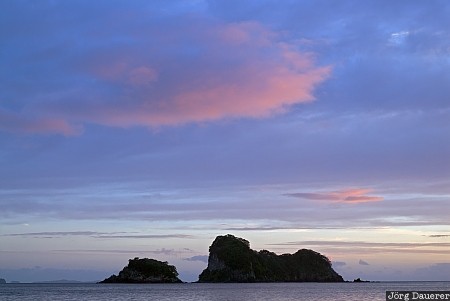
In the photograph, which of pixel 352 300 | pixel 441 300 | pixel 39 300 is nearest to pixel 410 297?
pixel 441 300

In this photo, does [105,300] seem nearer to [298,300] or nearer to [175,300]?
[175,300]

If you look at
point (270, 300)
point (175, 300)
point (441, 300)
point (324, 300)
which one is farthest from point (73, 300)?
point (441, 300)

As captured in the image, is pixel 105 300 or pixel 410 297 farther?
pixel 105 300

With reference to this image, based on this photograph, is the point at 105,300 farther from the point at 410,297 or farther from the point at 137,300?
the point at 410,297

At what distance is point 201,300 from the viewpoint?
5610 inches

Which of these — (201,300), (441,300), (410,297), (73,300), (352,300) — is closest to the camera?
(410,297)

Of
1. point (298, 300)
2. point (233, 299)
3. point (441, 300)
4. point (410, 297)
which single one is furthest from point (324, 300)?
point (410, 297)

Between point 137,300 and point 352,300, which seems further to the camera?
point 137,300

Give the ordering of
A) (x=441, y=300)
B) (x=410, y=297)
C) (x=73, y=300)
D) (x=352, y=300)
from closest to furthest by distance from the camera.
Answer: (x=410, y=297)
(x=441, y=300)
(x=352, y=300)
(x=73, y=300)

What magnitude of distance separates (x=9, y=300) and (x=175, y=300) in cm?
4563

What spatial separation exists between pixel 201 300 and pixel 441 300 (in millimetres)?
70479

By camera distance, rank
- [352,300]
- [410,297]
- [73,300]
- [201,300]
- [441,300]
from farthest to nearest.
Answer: [73,300] → [201,300] → [352,300] → [441,300] → [410,297]

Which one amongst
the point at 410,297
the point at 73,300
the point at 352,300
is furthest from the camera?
the point at 73,300

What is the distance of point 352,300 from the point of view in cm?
13350
